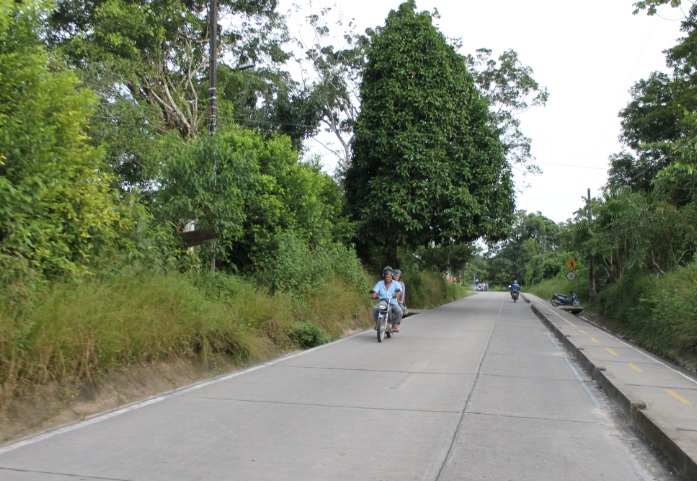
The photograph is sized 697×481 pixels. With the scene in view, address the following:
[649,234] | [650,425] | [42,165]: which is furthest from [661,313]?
[42,165]

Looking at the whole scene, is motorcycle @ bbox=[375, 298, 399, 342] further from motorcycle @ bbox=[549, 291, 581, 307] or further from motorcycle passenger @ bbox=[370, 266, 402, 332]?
motorcycle @ bbox=[549, 291, 581, 307]

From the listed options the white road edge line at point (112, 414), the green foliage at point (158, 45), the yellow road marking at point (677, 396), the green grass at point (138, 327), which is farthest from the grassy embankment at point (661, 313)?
the green foliage at point (158, 45)

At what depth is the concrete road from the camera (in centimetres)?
455

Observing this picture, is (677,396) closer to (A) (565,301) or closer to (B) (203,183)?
(B) (203,183)

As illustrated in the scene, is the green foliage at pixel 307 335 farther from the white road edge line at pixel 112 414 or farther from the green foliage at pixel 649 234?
the green foliage at pixel 649 234

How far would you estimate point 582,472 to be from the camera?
15.3 ft

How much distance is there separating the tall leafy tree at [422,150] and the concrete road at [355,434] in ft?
45.6

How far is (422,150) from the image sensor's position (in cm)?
2278

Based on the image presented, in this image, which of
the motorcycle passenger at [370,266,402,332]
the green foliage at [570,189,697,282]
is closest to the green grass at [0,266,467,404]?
the motorcycle passenger at [370,266,402,332]

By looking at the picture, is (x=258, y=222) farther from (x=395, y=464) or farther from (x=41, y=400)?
(x=395, y=464)

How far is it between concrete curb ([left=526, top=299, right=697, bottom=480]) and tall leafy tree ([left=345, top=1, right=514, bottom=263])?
544 inches

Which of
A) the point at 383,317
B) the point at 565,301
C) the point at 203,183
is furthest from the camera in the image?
the point at 565,301

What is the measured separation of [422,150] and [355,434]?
1828 centimetres

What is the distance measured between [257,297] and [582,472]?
7.35 meters
